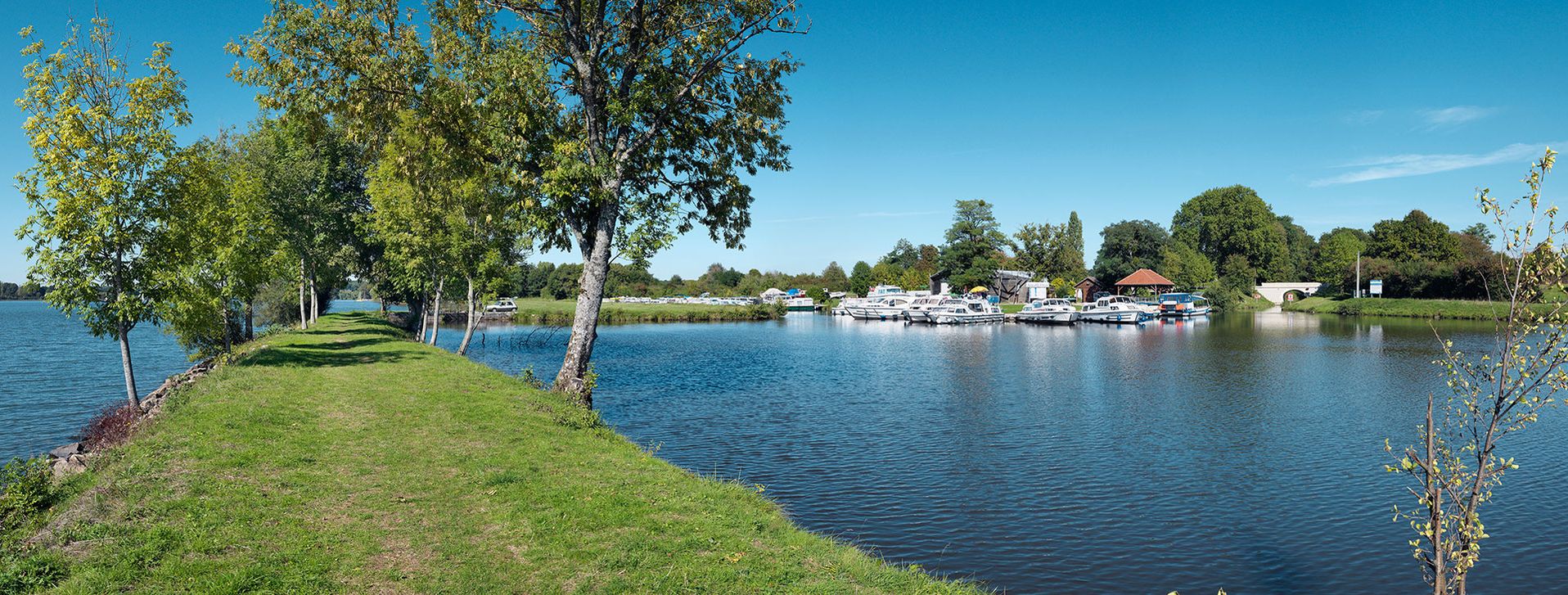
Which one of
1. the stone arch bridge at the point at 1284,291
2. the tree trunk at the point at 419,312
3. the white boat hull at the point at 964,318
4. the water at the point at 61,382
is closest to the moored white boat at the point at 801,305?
the white boat hull at the point at 964,318

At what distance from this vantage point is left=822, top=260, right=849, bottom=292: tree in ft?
490

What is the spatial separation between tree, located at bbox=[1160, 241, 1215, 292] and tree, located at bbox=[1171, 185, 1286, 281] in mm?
10564

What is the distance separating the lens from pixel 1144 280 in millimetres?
106250

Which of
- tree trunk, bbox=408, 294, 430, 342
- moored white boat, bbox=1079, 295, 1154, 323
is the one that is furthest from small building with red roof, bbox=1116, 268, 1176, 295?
tree trunk, bbox=408, 294, 430, 342

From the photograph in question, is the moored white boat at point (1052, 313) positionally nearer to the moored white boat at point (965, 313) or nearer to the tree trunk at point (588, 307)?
the moored white boat at point (965, 313)

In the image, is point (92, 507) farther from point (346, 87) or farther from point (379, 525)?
point (346, 87)

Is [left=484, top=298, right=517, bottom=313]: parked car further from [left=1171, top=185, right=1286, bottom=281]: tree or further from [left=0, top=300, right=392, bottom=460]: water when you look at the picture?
[left=1171, top=185, right=1286, bottom=281]: tree

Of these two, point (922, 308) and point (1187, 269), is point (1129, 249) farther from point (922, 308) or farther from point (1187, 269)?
point (922, 308)

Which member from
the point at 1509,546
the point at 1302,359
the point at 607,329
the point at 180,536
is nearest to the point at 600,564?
the point at 180,536

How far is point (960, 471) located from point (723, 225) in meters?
9.70

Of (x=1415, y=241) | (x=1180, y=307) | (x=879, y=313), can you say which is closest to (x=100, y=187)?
(x=879, y=313)

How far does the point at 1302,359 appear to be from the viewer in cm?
4009

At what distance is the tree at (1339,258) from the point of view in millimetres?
106875

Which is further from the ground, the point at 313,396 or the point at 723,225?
the point at 723,225
